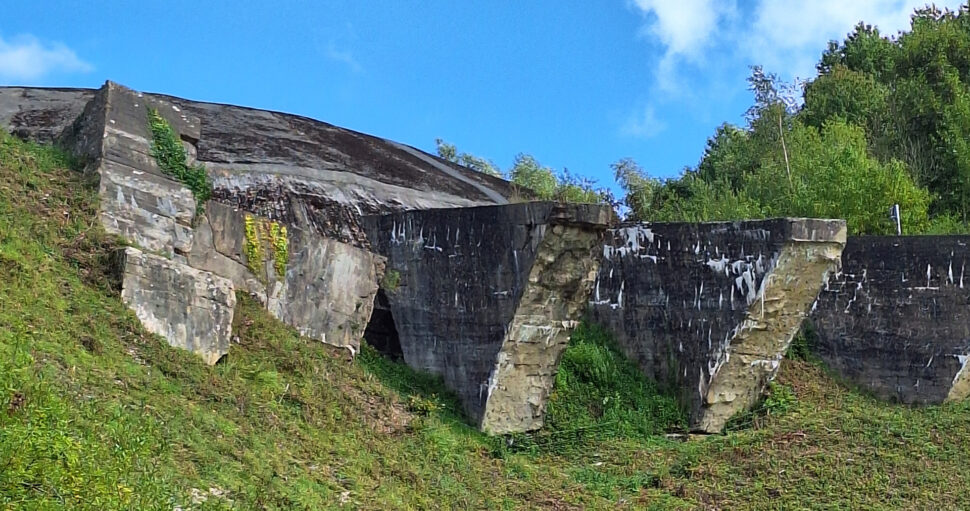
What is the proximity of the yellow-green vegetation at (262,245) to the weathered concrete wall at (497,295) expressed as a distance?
1547 mm

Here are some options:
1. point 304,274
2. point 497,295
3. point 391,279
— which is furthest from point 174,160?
point 497,295

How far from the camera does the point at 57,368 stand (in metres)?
5.71

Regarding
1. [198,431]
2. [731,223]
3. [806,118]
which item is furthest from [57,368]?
[806,118]

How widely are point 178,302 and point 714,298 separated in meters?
5.44

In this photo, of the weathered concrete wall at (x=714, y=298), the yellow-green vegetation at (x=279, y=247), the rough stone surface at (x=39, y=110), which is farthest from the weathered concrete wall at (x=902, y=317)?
the rough stone surface at (x=39, y=110)

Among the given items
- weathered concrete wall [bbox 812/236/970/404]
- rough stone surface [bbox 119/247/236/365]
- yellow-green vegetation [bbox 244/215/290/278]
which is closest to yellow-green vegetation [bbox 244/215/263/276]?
yellow-green vegetation [bbox 244/215/290/278]

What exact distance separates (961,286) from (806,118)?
12.0m

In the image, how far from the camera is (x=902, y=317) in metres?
11.0

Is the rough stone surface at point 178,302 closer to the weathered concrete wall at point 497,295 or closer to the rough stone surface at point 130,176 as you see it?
the rough stone surface at point 130,176

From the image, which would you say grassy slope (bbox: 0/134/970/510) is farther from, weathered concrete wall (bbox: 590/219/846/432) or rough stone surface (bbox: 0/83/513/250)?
rough stone surface (bbox: 0/83/513/250)

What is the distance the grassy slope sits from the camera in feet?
16.3

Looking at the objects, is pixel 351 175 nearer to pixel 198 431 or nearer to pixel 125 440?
pixel 198 431

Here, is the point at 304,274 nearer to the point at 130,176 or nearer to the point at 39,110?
the point at 130,176

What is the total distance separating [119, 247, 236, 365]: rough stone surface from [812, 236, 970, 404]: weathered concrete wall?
7180 millimetres
